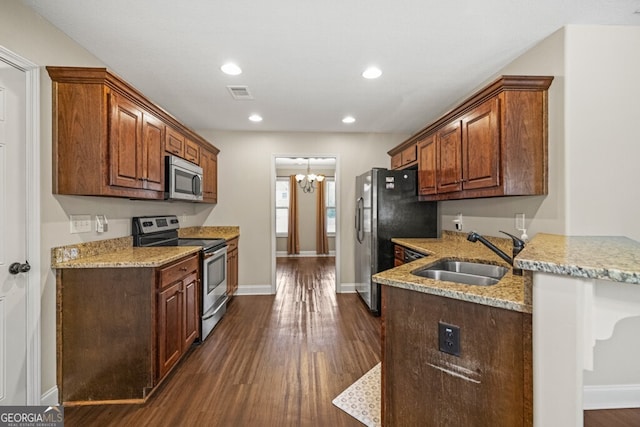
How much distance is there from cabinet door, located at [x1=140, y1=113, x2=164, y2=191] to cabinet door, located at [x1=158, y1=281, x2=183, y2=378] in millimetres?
962

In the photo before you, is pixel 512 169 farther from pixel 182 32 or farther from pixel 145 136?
pixel 145 136

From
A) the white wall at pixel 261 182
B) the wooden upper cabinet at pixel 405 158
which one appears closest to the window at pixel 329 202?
the white wall at pixel 261 182

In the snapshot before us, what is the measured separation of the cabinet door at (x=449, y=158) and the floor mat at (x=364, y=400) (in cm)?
183

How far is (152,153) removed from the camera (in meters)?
2.50

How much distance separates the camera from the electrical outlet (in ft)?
6.58

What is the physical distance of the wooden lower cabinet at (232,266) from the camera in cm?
382

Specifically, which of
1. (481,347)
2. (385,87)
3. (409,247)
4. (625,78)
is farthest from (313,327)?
(625,78)

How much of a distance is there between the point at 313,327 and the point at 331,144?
2.76 m

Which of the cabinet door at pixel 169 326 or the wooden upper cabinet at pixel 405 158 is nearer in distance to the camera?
the cabinet door at pixel 169 326

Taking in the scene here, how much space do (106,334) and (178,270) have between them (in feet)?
1.98

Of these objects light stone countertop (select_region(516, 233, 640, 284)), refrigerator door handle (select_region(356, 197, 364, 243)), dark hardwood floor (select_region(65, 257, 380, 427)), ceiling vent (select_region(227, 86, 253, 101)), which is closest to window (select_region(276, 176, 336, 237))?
refrigerator door handle (select_region(356, 197, 364, 243))

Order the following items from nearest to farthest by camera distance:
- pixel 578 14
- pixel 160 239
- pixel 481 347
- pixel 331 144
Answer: pixel 481 347
pixel 578 14
pixel 160 239
pixel 331 144

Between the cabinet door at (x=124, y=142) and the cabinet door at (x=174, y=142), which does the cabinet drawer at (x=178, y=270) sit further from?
the cabinet door at (x=174, y=142)

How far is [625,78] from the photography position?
187 cm
